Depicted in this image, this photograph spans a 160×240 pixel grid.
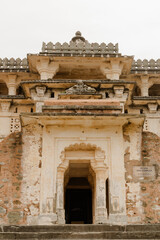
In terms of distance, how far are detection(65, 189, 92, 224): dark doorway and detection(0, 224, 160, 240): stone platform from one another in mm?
8566

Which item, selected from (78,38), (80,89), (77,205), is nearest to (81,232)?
(80,89)

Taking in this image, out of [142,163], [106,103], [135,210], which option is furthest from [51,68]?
[135,210]

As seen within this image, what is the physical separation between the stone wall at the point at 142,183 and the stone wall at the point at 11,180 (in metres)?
3.25

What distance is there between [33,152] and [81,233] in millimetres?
5760

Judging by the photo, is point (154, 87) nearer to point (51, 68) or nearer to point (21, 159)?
point (51, 68)

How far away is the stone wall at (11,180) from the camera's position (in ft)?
39.5

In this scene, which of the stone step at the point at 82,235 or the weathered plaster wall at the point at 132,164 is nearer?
the stone step at the point at 82,235

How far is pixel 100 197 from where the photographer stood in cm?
1219

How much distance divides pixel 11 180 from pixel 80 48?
301 inches

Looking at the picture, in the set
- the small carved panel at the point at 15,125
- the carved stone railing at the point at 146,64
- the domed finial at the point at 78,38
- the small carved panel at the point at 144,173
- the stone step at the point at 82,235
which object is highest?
the domed finial at the point at 78,38

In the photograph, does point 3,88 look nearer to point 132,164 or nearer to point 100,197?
point 132,164

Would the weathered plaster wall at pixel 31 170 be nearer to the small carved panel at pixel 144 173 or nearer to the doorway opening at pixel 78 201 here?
the doorway opening at pixel 78 201

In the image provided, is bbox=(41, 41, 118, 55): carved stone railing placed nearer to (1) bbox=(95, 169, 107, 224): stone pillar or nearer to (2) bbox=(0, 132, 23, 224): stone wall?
(2) bbox=(0, 132, 23, 224): stone wall

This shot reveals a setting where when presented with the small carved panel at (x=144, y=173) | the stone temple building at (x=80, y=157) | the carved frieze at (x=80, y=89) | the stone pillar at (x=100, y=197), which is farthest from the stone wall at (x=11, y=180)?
the small carved panel at (x=144, y=173)
